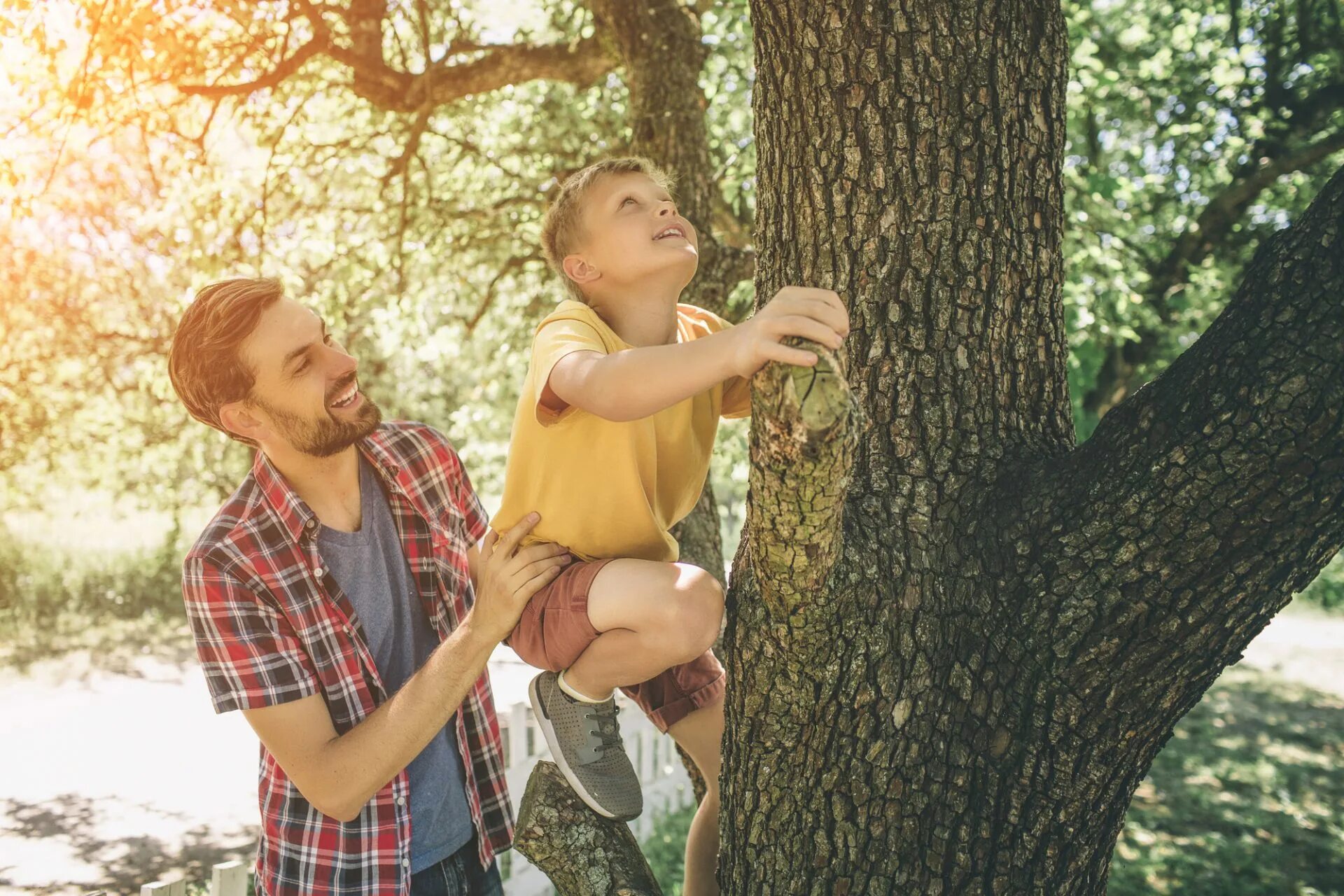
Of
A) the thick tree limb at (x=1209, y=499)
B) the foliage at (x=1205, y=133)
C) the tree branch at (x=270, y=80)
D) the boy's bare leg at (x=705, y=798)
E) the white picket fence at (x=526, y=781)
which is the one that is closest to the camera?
the thick tree limb at (x=1209, y=499)

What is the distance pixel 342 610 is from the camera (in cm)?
237

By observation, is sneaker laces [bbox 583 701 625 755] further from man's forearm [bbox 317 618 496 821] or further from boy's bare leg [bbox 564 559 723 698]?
man's forearm [bbox 317 618 496 821]

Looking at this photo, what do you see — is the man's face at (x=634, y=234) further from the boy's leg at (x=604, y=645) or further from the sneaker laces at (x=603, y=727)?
the sneaker laces at (x=603, y=727)

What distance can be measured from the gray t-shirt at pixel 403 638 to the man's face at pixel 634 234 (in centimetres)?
94

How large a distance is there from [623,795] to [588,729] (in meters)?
0.18

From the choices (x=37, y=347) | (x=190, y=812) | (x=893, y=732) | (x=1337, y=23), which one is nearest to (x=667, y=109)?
(x=893, y=732)

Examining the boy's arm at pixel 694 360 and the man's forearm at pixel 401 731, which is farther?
the man's forearm at pixel 401 731

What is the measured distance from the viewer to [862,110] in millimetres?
2004

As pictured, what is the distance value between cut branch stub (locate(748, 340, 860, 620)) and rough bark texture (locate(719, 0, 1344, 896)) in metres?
0.01

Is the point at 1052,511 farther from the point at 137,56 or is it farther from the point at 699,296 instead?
the point at 137,56

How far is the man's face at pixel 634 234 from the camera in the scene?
2285 millimetres

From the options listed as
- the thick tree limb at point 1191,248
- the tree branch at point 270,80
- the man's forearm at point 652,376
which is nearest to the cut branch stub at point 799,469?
the man's forearm at point 652,376

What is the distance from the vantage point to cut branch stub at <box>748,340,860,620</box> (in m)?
1.42

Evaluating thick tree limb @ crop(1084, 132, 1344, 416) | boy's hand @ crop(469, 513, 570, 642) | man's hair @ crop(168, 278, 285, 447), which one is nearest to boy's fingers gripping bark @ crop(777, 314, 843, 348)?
boy's hand @ crop(469, 513, 570, 642)
